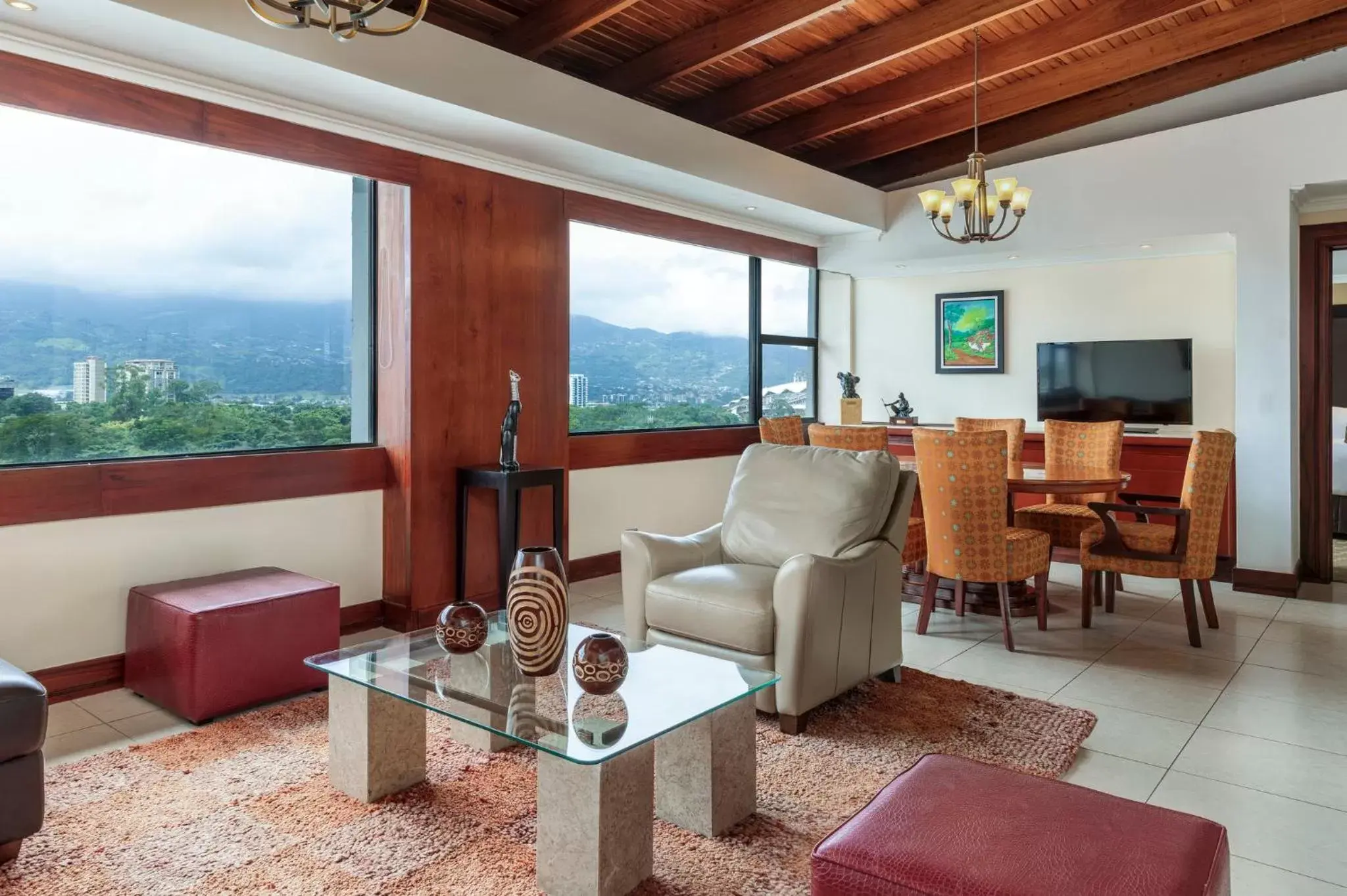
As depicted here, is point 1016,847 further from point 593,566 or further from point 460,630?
point 593,566

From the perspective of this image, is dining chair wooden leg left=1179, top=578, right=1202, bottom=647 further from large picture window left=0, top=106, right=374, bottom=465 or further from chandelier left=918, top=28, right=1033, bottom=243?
large picture window left=0, top=106, right=374, bottom=465

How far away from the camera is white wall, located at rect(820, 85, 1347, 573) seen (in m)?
5.14

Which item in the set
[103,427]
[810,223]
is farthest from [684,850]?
[810,223]

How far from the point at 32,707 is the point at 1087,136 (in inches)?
261

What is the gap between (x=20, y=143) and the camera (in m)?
3.32

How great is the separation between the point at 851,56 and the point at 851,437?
2130 mm

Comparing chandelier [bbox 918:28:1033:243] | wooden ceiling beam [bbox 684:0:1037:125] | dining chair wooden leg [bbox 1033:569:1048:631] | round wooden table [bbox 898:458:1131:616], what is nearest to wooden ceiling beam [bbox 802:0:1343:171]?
chandelier [bbox 918:28:1033:243]

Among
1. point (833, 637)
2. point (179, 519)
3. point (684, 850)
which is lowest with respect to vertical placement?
point (684, 850)

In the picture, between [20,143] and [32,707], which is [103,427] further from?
[32,707]

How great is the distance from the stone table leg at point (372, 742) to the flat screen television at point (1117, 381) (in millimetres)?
5463

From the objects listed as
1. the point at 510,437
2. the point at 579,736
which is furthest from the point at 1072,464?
the point at 579,736

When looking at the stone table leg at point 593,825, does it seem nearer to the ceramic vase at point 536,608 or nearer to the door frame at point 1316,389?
the ceramic vase at point 536,608

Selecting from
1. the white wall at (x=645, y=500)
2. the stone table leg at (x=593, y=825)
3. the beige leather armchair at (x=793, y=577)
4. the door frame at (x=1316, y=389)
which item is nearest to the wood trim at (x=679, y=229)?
the white wall at (x=645, y=500)

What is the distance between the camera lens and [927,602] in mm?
4379
